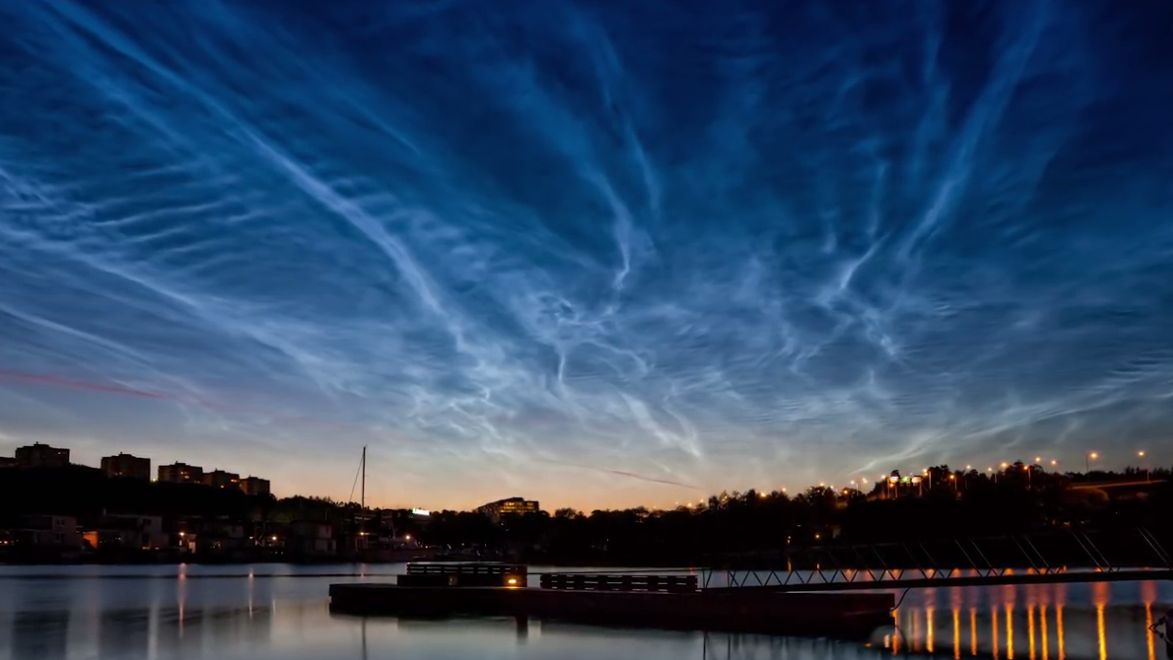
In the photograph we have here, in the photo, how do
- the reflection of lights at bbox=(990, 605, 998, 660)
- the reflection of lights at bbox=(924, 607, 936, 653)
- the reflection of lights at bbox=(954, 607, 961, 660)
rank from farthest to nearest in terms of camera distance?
the reflection of lights at bbox=(990, 605, 998, 660) < the reflection of lights at bbox=(924, 607, 936, 653) < the reflection of lights at bbox=(954, 607, 961, 660)

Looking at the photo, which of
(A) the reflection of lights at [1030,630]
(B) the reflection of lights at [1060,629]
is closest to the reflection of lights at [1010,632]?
(A) the reflection of lights at [1030,630]

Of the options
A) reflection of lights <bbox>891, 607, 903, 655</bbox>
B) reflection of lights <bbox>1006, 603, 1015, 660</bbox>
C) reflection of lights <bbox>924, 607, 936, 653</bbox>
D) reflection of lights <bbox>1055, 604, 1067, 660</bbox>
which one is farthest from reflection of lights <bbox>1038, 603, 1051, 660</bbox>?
reflection of lights <bbox>891, 607, 903, 655</bbox>

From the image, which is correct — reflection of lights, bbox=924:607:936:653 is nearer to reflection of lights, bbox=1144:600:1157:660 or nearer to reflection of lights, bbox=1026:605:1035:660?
reflection of lights, bbox=1026:605:1035:660

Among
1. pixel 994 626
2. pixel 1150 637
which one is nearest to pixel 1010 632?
pixel 994 626

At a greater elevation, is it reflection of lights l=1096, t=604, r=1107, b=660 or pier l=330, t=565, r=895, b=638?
pier l=330, t=565, r=895, b=638

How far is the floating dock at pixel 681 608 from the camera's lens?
50.2 metres

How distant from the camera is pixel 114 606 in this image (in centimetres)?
7919

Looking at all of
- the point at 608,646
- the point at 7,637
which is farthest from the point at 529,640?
the point at 7,637

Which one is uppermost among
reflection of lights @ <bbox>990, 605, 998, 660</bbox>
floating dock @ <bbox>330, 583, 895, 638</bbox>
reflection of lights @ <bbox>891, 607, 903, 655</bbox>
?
floating dock @ <bbox>330, 583, 895, 638</bbox>

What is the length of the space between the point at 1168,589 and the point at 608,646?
9691 centimetres

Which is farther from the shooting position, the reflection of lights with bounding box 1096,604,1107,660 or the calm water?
the reflection of lights with bounding box 1096,604,1107,660

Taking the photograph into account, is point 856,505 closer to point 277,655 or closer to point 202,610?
point 202,610

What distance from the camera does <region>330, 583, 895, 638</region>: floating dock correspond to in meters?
50.2

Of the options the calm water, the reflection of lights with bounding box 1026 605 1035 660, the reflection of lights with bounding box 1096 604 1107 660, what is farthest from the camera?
the reflection of lights with bounding box 1026 605 1035 660
